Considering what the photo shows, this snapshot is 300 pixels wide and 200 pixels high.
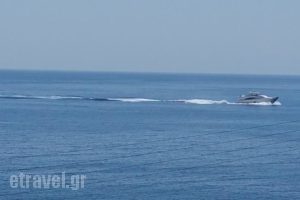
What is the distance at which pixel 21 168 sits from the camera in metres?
58.7

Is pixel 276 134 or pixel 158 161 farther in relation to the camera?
pixel 276 134

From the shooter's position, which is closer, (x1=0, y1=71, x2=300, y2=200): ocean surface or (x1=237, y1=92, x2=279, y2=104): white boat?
(x1=0, y1=71, x2=300, y2=200): ocean surface

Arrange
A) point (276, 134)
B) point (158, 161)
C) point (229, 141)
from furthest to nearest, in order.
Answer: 1. point (276, 134)
2. point (229, 141)
3. point (158, 161)

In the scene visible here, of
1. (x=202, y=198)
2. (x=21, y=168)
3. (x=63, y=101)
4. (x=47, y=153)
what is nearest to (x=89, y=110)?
(x=63, y=101)

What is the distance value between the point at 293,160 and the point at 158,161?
33.1 ft

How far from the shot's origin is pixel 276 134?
290 ft

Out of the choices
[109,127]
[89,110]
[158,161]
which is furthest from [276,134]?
[89,110]

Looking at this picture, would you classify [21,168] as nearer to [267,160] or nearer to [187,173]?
[187,173]

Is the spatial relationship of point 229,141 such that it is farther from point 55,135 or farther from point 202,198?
point 202,198

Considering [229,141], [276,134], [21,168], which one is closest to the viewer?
[21,168]

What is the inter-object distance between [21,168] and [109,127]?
34.0m

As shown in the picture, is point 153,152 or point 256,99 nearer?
point 153,152

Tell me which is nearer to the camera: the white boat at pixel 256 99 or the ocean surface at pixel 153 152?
the ocean surface at pixel 153 152

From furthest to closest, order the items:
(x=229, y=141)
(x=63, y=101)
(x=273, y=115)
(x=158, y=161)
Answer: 1. (x=63, y=101)
2. (x=273, y=115)
3. (x=229, y=141)
4. (x=158, y=161)
